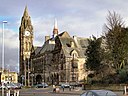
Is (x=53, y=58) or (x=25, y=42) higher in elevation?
(x=25, y=42)

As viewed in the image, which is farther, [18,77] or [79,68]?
[18,77]

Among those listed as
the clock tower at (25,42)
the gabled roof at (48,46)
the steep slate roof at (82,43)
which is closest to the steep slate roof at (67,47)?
the steep slate roof at (82,43)

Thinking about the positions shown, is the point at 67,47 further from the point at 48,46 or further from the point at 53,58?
the point at 48,46

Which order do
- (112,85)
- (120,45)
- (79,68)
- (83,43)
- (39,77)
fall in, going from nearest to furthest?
(112,85) < (120,45) < (79,68) < (83,43) < (39,77)

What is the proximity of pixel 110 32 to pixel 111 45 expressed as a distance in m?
2.79

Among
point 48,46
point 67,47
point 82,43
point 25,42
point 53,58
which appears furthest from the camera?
point 25,42

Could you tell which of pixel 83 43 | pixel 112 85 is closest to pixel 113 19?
pixel 112 85

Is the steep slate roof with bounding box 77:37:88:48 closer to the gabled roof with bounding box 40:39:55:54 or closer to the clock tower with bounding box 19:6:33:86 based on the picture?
the gabled roof with bounding box 40:39:55:54

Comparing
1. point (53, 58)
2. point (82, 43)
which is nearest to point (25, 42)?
point (53, 58)

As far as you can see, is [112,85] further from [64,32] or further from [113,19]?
[64,32]

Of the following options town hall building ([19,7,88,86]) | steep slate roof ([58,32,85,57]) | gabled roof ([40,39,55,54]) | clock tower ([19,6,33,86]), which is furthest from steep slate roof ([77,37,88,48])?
clock tower ([19,6,33,86])

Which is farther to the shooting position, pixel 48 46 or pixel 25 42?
pixel 25 42

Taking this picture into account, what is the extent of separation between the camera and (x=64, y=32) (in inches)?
5468

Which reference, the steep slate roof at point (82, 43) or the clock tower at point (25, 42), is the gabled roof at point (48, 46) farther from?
the steep slate roof at point (82, 43)
